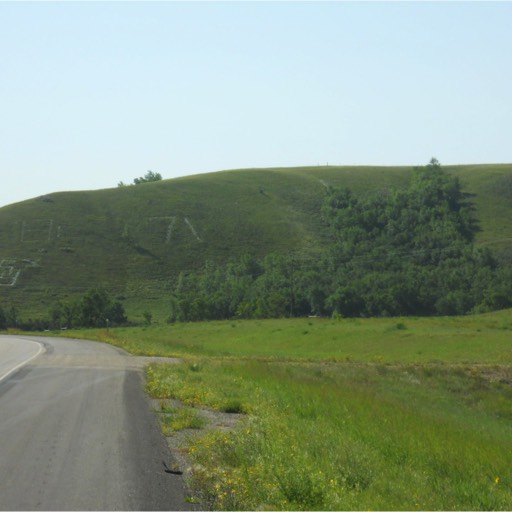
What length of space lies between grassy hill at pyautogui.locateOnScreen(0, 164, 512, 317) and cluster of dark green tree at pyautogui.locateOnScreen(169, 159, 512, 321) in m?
4.06

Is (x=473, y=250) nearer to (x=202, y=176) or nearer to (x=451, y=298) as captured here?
(x=451, y=298)

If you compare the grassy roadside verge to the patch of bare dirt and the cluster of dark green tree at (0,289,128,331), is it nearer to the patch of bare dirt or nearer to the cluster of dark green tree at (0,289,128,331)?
the cluster of dark green tree at (0,289,128,331)

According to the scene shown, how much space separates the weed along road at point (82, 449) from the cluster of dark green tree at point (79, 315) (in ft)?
214

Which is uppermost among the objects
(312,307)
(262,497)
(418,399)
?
(262,497)

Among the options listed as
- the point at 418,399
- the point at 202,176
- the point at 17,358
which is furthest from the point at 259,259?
the point at 418,399

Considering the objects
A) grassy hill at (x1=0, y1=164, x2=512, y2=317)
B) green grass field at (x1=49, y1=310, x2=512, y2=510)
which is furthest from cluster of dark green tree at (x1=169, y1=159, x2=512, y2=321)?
green grass field at (x1=49, y1=310, x2=512, y2=510)

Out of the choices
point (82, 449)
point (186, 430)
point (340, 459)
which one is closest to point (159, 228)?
point (186, 430)

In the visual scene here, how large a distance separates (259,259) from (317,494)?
9964cm

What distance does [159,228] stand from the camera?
11812 centimetres

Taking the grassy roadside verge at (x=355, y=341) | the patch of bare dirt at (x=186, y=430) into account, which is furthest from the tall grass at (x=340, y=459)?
the grassy roadside verge at (x=355, y=341)

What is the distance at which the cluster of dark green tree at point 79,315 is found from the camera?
87438 mm

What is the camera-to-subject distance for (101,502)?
357 inches

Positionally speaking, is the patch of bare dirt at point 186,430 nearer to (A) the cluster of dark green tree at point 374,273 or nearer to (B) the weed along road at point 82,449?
(B) the weed along road at point 82,449

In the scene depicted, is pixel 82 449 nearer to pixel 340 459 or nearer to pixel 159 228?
pixel 340 459
